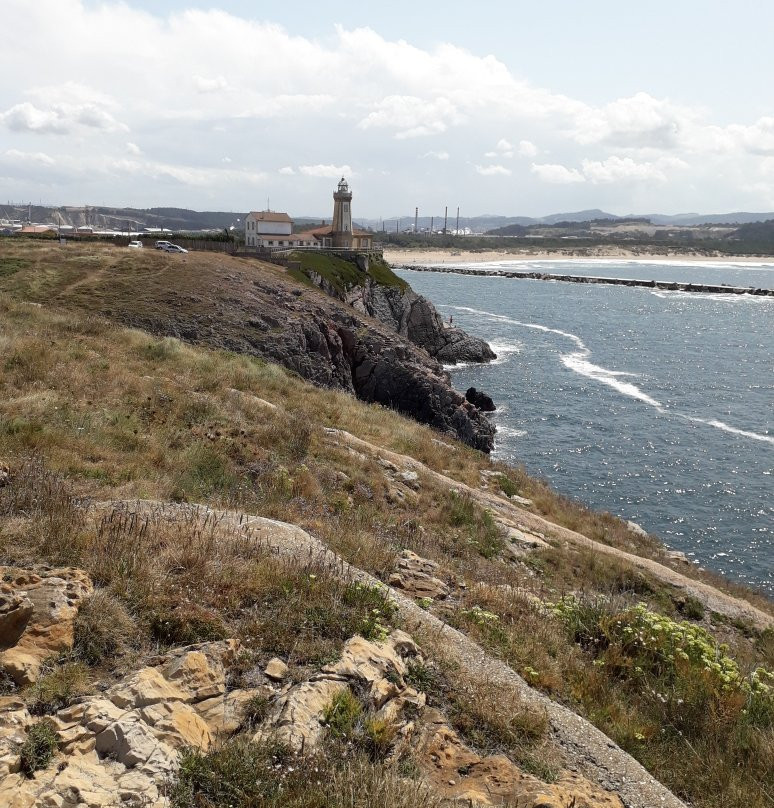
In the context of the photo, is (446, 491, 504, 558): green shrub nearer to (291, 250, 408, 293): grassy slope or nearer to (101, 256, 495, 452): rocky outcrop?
(101, 256, 495, 452): rocky outcrop

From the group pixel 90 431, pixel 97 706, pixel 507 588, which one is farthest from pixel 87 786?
pixel 90 431

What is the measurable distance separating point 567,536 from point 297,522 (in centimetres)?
881

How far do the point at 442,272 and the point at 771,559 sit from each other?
143667 mm

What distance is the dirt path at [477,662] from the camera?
584 centimetres

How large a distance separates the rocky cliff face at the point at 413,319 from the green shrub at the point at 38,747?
55.1 m

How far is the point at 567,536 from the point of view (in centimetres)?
1638

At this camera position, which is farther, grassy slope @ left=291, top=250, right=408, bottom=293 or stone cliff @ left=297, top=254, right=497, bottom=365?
stone cliff @ left=297, top=254, right=497, bottom=365

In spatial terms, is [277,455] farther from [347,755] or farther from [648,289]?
[648,289]

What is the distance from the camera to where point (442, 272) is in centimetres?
16262

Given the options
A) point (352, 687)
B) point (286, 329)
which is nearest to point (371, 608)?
point (352, 687)

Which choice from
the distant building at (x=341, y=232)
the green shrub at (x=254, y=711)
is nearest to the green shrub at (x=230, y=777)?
the green shrub at (x=254, y=711)

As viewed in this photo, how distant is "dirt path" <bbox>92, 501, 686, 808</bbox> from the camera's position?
5.84 meters

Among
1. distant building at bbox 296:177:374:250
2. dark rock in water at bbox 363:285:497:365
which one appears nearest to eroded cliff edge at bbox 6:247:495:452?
dark rock in water at bbox 363:285:497:365

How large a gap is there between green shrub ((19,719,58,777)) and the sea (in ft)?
79.9
